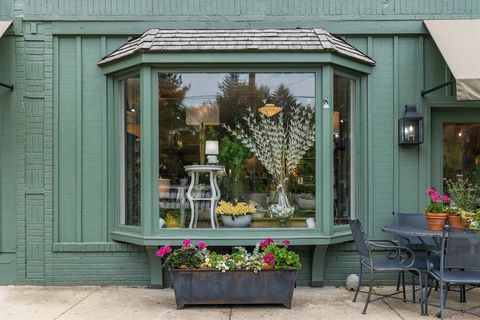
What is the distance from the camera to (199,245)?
490 cm

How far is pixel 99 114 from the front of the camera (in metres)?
5.72

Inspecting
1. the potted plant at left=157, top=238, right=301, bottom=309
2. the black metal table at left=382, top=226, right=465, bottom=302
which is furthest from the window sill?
the black metal table at left=382, top=226, right=465, bottom=302

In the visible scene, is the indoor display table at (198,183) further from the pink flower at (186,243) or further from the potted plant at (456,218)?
the potted plant at (456,218)

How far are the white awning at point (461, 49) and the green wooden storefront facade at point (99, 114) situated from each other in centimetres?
26

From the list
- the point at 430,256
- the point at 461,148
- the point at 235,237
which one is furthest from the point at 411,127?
the point at 235,237

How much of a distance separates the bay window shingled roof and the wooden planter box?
2.56 m

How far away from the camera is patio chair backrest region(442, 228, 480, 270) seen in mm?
4277

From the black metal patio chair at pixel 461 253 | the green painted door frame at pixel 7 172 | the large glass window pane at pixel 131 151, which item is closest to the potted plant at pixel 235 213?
the large glass window pane at pixel 131 151

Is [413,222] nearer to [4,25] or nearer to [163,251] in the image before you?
[163,251]

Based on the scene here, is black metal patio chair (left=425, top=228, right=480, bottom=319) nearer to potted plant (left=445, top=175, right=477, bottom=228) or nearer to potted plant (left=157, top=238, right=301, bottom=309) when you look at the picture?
potted plant (left=445, top=175, right=477, bottom=228)

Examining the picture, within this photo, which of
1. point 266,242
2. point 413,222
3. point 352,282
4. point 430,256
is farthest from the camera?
point 413,222

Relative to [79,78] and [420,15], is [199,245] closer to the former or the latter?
[79,78]

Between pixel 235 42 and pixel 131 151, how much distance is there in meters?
1.89

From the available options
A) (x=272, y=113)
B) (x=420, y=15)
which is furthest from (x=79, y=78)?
(x=420, y=15)
